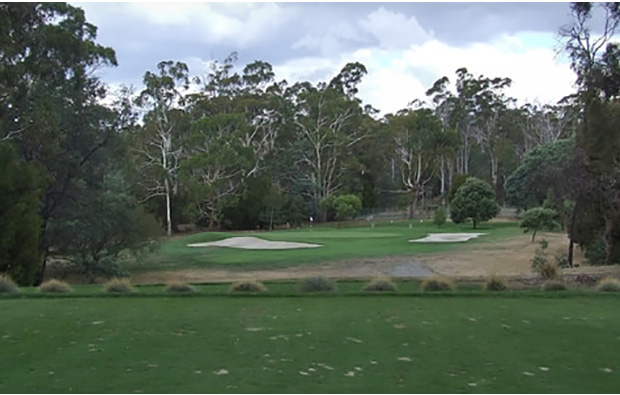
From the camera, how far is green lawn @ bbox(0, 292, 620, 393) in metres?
5.28

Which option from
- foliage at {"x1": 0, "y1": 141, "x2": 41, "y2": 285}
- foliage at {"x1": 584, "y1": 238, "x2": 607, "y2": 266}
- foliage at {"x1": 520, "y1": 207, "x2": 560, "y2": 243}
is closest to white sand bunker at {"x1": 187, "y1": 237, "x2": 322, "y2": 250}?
foliage at {"x1": 520, "y1": 207, "x2": 560, "y2": 243}

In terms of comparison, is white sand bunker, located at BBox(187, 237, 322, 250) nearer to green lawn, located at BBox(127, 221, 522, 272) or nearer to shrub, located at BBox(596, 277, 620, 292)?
green lawn, located at BBox(127, 221, 522, 272)

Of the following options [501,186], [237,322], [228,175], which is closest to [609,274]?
[237,322]

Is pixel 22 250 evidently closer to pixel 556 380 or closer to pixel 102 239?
pixel 102 239

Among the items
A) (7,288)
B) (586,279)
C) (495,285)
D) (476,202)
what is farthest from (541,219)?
(7,288)

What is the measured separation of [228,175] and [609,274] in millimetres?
48216

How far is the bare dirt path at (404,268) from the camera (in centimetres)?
2342

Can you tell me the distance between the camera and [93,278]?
26.5 meters

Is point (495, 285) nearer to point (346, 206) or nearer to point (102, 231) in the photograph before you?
point (102, 231)

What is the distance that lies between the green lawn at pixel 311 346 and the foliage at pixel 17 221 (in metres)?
9.25

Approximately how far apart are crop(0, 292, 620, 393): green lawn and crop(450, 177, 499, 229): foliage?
40.7 m

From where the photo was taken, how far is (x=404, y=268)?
84.9ft

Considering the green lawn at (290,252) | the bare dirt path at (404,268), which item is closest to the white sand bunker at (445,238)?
the green lawn at (290,252)

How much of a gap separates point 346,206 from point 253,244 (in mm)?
22528
